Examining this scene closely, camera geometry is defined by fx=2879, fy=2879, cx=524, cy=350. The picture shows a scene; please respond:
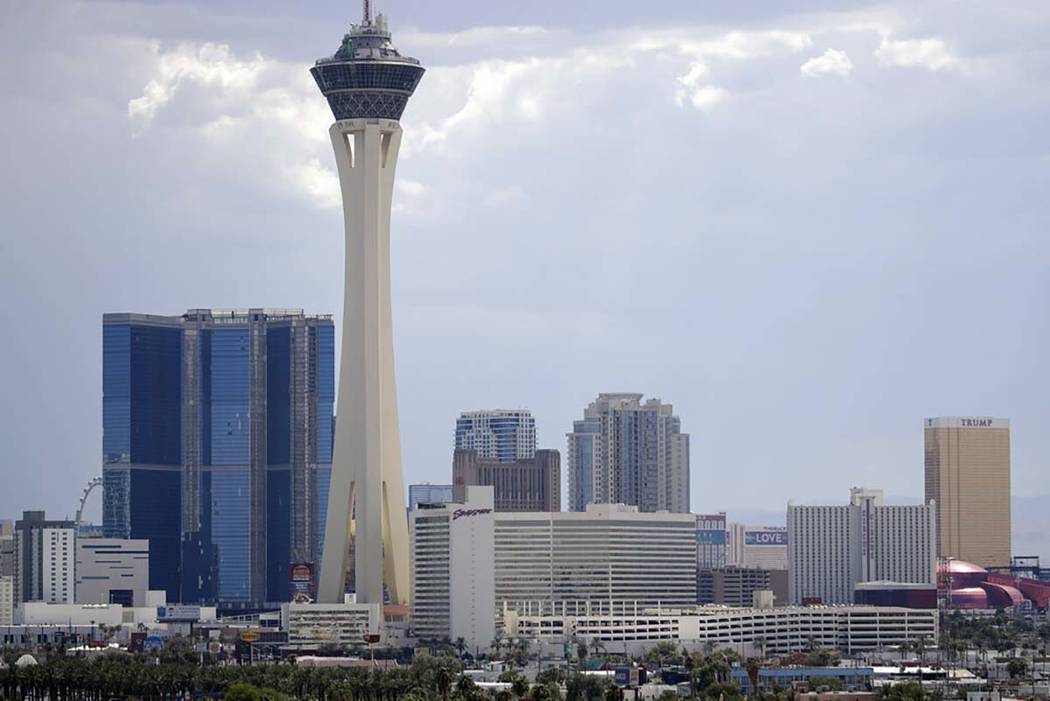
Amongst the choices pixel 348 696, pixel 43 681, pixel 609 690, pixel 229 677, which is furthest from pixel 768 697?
pixel 43 681

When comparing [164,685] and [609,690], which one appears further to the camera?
[164,685]

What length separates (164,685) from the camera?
632ft

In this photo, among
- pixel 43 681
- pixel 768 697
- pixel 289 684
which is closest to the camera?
pixel 768 697

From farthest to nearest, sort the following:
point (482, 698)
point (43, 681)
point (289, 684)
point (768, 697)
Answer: point (43, 681) → point (289, 684) → point (768, 697) → point (482, 698)

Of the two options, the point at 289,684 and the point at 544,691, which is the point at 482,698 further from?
the point at 289,684

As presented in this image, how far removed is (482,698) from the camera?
524 feet

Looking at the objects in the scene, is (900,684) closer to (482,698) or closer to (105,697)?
(482,698)

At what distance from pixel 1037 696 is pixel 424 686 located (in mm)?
40584

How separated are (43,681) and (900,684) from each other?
195ft

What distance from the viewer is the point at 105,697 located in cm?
19425

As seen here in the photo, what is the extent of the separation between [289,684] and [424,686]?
29.5 ft

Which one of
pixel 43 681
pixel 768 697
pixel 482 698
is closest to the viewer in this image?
pixel 482 698

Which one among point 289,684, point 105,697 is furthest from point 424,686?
point 105,697

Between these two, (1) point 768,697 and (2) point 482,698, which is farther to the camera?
(1) point 768,697
